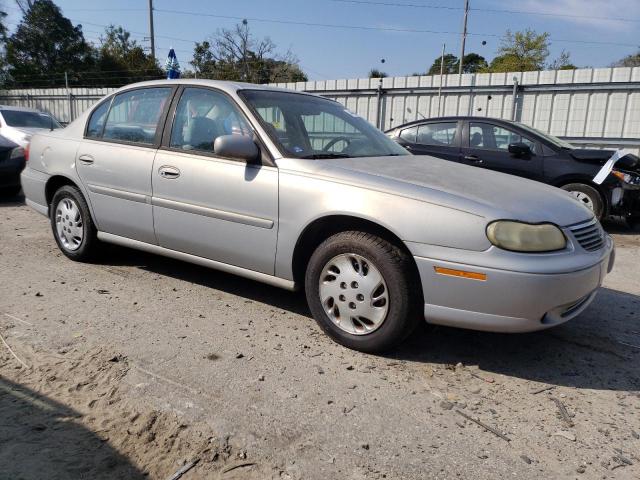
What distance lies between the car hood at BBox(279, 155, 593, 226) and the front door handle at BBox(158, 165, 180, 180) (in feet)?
3.39

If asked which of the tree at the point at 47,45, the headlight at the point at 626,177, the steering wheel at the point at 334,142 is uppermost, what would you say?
the tree at the point at 47,45

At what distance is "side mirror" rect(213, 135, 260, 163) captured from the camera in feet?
10.7

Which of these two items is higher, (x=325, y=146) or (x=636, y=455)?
(x=325, y=146)

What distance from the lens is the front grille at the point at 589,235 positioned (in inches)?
115

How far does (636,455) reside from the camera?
7.23 ft

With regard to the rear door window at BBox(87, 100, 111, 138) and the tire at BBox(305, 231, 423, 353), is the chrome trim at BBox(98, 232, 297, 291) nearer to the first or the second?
the tire at BBox(305, 231, 423, 353)

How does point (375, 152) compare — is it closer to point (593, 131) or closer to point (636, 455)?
point (636, 455)

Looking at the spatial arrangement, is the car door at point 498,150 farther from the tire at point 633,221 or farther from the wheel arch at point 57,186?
the wheel arch at point 57,186

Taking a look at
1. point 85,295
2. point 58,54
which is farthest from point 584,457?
point 58,54

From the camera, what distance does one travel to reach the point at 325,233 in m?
3.27

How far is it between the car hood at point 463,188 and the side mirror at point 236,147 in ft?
1.10

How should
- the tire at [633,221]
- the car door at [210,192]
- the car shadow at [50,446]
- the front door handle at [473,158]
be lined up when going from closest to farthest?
the car shadow at [50,446]
the car door at [210,192]
the tire at [633,221]
the front door handle at [473,158]

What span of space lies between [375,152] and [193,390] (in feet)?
7.23

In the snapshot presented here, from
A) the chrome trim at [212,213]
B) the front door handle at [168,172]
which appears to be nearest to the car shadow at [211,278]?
the chrome trim at [212,213]
